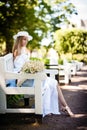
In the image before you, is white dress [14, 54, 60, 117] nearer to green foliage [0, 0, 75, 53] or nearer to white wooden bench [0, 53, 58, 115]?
white wooden bench [0, 53, 58, 115]

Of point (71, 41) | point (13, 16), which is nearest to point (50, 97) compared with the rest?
point (71, 41)

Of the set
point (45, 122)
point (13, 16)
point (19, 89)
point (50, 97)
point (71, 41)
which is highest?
point (13, 16)

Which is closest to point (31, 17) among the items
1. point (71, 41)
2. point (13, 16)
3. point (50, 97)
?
point (13, 16)

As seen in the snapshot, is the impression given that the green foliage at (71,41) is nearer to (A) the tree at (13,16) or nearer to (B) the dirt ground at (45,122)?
(A) the tree at (13,16)

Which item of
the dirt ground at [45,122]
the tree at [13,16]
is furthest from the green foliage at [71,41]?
the dirt ground at [45,122]

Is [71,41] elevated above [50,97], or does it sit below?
above

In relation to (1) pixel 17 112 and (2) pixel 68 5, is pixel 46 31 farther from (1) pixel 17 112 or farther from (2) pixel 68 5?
(1) pixel 17 112

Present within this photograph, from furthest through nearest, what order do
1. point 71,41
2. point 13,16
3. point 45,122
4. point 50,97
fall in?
point 13,16, point 71,41, point 50,97, point 45,122

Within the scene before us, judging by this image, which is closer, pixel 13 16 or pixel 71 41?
pixel 71 41

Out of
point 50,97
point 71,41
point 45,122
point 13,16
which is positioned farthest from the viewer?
point 13,16

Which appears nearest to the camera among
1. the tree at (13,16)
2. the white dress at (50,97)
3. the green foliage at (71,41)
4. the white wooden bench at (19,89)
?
the white wooden bench at (19,89)

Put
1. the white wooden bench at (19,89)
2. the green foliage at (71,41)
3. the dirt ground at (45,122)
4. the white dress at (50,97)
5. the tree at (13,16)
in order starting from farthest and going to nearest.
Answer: the tree at (13,16) → the green foliage at (71,41) → the white dress at (50,97) → the white wooden bench at (19,89) → the dirt ground at (45,122)

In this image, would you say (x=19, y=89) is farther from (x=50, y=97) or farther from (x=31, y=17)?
(x=31, y=17)

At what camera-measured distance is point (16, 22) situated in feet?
119
